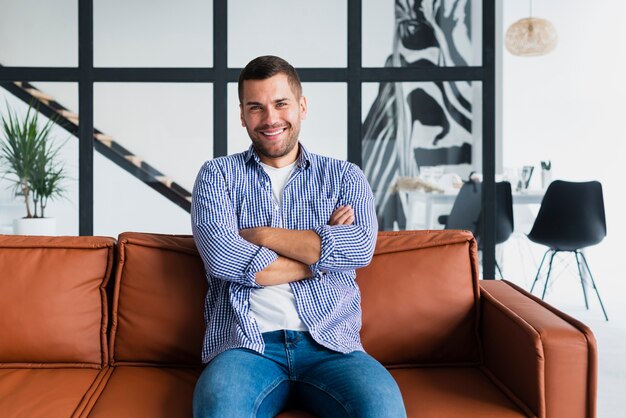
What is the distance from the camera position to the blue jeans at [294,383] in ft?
5.26

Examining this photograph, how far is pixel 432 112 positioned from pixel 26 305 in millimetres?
2773

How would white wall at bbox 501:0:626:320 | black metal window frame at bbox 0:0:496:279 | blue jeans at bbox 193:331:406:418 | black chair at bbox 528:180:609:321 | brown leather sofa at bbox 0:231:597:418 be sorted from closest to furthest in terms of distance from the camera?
blue jeans at bbox 193:331:406:418, brown leather sofa at bbox 0:231:597:418, black metal window frame at bbox 0:0:496:279, black chair at bbox 528:180:609:321, white wall at bbox 501:0:626:320

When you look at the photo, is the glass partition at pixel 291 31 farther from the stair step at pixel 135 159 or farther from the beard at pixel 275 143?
the beard at pixel 275 143

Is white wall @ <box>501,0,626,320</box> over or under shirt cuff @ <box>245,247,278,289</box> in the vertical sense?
over

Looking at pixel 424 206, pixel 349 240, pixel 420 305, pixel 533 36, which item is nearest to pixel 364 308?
pixel 420 305

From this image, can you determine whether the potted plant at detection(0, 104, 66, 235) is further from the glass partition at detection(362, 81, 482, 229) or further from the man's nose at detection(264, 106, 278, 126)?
the man's nose at detection(264, 106, 278, 126)

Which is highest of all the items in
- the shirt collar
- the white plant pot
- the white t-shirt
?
the shirt collar

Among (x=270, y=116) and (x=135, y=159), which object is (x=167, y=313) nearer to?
(x=270, y=116)

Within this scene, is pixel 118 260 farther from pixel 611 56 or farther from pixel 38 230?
pixel 611 56

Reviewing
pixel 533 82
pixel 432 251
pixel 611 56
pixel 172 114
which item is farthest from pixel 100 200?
pixel 611 56

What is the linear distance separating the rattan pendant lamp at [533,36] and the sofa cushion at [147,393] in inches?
233

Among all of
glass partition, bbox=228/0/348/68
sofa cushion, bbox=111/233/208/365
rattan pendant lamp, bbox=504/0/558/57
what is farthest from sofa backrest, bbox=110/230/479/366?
rattan pendant lamp, bbox=504/0/558/57

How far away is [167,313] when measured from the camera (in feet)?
6.79

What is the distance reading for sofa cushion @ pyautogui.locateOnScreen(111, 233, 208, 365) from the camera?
206cm
